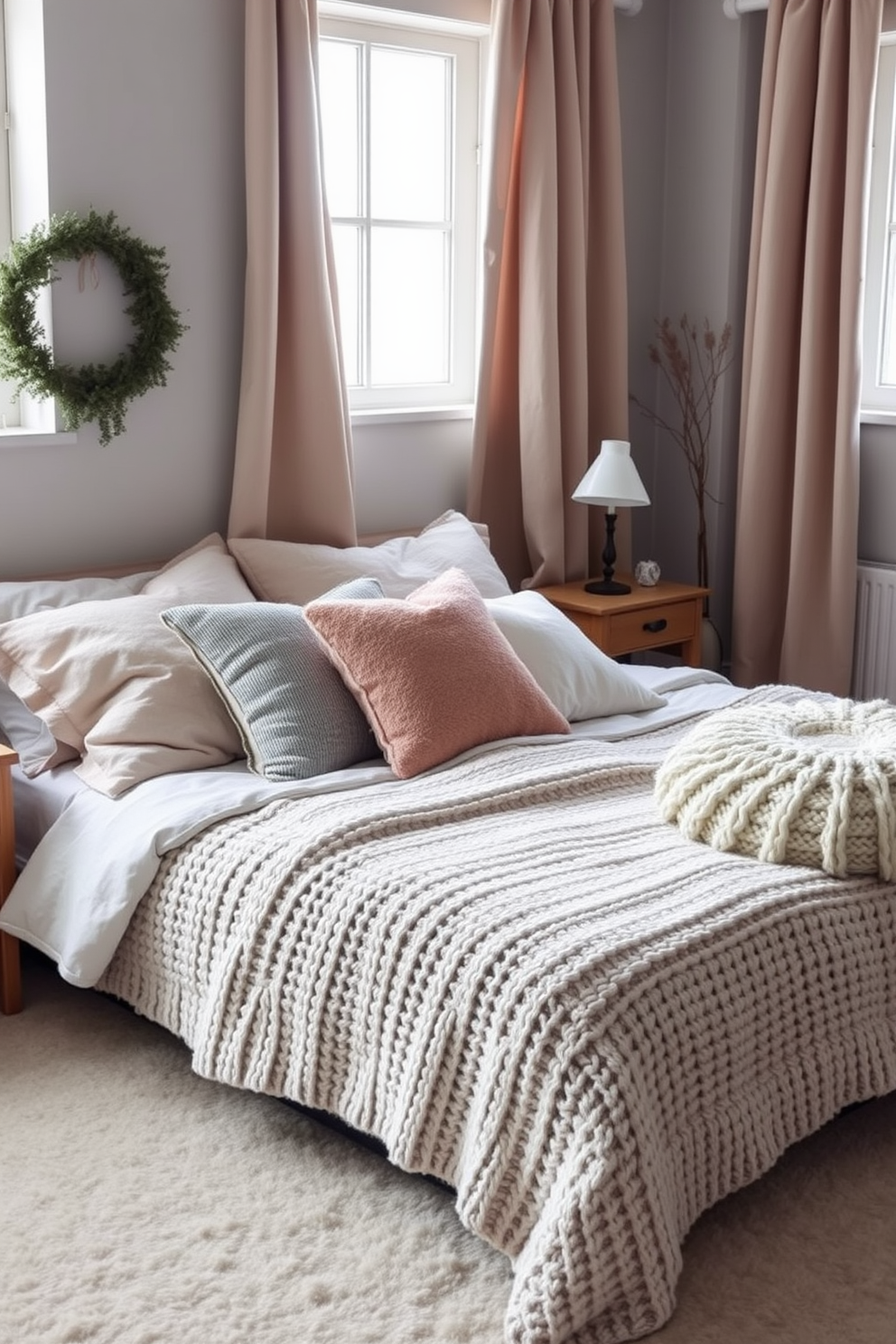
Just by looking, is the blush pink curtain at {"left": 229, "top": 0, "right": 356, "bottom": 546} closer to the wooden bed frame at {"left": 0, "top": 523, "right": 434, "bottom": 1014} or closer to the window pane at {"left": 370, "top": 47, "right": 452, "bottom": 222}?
the window pane at {"left": 370, "top": 47, "right": 452, "bottom": 222}

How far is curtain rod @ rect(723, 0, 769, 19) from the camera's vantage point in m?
4.12

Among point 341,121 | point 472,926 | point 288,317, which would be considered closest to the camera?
point 472,926

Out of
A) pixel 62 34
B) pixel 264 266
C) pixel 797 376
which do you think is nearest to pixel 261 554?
pixel 264 266

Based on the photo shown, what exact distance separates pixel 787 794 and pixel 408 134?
237 centimetres

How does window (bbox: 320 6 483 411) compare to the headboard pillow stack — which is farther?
window (bbox: 320 6 483 411)

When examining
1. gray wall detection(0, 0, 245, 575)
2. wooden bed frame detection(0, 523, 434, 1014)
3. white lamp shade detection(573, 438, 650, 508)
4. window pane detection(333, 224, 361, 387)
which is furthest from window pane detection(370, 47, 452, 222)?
wooden bed frame detection(0, 523, 434, 1014)

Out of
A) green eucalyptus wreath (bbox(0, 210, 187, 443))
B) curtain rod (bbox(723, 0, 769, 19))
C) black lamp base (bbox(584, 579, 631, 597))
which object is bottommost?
black lamp base (bbox(584, 579, 631, 597))

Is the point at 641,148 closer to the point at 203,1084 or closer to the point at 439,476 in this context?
the point at 439,476

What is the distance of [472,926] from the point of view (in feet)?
7.13

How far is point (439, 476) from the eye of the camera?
4.17 metres

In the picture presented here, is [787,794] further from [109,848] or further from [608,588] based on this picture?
[608,588]

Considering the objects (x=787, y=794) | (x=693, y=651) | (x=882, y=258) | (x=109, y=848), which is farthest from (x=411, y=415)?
(x=787, y=794)

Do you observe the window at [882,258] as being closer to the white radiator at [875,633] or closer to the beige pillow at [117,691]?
the white radiator at [875,633]

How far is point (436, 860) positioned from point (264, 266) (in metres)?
1.75
